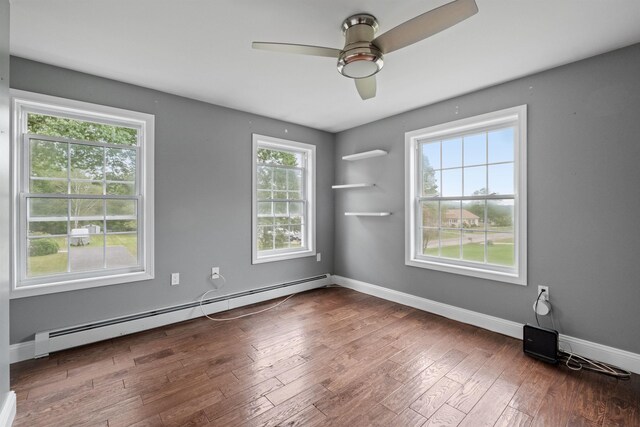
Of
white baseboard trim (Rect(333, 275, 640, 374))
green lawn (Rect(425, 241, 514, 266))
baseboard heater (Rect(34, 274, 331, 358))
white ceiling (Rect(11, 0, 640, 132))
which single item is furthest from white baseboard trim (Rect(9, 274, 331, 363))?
white ceiling (Rect(11, 0, 640, 132))

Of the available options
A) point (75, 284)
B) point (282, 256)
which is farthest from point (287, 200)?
point (75, 284)

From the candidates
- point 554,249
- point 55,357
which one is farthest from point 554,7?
point 55,357

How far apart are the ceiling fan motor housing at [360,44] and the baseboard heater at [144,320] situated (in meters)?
2.91

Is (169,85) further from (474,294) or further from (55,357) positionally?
(474,294)

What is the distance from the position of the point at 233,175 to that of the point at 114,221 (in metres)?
1.34

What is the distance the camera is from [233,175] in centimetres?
359

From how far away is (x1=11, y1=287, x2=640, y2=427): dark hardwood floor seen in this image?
171 cm

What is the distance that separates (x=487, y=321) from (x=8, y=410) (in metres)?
3.72

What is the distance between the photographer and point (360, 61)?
6.17ft

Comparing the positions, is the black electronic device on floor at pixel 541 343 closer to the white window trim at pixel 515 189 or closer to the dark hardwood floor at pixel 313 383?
the dark hardwood floor at pixel 313 383

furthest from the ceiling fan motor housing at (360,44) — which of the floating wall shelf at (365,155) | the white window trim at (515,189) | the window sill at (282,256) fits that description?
the window sill at (282,256)

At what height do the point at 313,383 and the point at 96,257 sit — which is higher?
the point at 96,257

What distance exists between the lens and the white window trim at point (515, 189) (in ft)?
8.80

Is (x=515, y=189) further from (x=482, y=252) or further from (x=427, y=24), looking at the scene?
(x=427, y=24)
